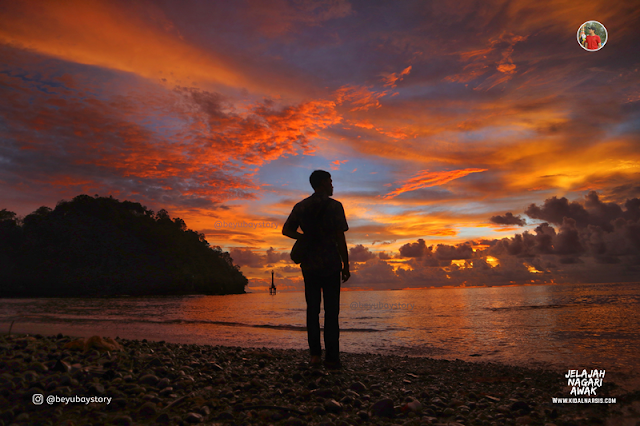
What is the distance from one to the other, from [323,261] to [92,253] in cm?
11308

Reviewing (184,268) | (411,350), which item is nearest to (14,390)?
(411,350)

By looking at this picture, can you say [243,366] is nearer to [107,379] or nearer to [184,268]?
[107,379]

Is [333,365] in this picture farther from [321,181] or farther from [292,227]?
[321,181]

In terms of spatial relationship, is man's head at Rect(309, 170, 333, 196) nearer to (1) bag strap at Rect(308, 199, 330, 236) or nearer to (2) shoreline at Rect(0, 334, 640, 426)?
(1) bag strap at Rect(308, 199, 330, 236)

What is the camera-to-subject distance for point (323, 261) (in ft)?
16.9

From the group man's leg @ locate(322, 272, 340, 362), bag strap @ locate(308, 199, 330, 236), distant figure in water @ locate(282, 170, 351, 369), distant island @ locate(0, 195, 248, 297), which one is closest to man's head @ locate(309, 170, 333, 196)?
distant figure in water @ locate(282, 170, 351, 369)

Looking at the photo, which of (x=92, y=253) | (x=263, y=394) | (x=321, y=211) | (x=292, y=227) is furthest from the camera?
(x=92, y=253)

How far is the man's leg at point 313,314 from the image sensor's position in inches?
204

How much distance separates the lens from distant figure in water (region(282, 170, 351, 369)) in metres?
5.14

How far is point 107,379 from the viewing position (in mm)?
3887

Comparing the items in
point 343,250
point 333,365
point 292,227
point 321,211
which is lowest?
point 333,365

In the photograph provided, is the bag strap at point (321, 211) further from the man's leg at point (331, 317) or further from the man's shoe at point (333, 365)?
the man's shoe at point (333, 365)

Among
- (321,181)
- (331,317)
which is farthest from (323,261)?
(321,181)

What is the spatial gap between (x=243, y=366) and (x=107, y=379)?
2022 millimetres
